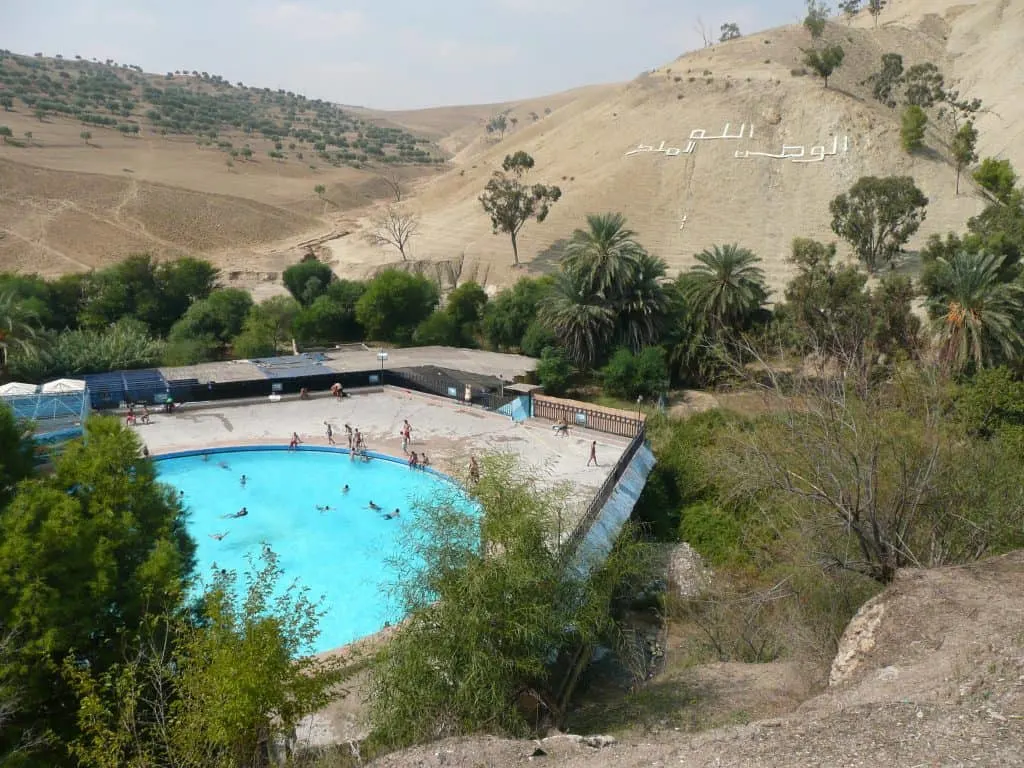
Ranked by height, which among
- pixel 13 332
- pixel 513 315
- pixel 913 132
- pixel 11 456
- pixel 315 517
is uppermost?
pixel 913 132

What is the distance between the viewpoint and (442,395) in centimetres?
2825

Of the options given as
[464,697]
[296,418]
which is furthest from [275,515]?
[464,697]

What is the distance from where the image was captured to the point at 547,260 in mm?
50000

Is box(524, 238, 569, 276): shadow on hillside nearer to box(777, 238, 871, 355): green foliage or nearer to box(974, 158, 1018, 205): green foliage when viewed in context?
box(777, 238, 871, 355): green foliage

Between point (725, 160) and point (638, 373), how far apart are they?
34.0 m

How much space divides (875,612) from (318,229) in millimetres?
61638

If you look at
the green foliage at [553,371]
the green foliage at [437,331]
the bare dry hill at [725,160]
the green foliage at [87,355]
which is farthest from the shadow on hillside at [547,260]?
the green foliage at [87,355]

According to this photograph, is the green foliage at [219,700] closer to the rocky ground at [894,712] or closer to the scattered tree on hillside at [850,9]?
the rocky ground at [894,712]

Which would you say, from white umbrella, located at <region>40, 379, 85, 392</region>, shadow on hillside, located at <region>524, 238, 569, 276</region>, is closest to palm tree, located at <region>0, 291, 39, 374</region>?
white umbrella, located at <region>40, 379, 85, 392</region>

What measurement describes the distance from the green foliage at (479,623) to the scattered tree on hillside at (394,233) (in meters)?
43.1

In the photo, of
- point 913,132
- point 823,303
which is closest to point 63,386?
point 823,303

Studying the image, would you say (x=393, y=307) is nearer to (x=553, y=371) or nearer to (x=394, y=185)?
(x=553, y=371)

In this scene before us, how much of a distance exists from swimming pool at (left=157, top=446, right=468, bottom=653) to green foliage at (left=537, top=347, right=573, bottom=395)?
28.8 feet

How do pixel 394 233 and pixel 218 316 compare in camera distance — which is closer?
pixel 218 316
